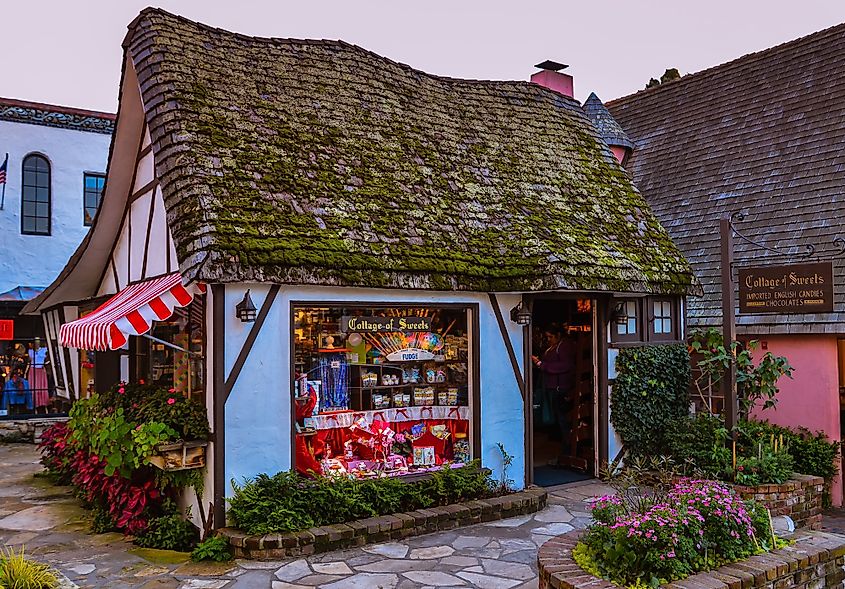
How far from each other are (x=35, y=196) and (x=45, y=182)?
0.40m

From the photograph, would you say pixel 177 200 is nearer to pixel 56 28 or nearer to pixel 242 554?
pixel 242 554

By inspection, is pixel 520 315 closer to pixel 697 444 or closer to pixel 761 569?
pixel 697 444

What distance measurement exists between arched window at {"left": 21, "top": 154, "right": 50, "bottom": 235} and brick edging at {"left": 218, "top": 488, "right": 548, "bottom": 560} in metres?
13.2

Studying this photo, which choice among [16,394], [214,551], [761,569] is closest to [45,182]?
[16,394]

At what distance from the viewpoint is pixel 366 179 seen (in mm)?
9148

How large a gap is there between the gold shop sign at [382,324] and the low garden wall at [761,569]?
3.35 metres

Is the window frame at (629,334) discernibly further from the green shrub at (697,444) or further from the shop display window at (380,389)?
the shop display window at (380,389)

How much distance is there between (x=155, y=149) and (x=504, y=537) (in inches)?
219

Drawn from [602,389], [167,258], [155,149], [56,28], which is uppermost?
[56,28]

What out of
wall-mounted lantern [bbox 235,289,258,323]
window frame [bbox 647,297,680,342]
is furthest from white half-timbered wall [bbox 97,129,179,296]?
window frame [bbox 647,297,680,342]

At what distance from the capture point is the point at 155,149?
8.27 meters

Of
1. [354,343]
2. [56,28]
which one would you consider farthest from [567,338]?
[56,28]

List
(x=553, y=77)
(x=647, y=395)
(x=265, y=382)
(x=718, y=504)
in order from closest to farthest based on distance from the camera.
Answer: (x=718, y=504)
(x=265, y=382)
(x=647, y=395)
(x=553, y=77)

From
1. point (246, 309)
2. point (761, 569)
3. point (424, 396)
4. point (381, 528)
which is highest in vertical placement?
point (246, 309)
